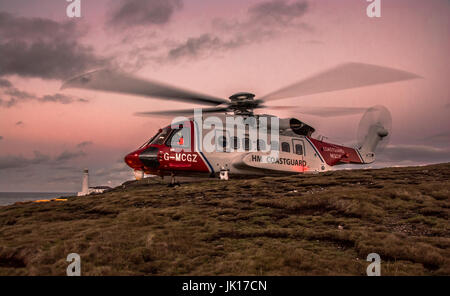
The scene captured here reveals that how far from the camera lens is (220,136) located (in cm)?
2042

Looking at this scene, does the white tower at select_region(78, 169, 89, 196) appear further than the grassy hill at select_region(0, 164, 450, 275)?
Yes

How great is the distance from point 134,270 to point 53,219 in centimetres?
738

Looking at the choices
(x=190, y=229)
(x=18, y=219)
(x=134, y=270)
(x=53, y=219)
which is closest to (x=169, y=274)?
(x=134, y=270)

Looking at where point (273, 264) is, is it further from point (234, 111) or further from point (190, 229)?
point (234, 111)

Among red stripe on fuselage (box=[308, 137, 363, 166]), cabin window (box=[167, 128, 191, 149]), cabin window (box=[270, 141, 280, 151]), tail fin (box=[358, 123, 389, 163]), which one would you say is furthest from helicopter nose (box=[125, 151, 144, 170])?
tail fin (box=[358, 123, 389, 163])

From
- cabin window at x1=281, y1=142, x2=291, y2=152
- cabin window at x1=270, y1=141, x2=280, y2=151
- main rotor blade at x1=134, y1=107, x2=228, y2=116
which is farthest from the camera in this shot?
cabin window at x1=281, y1=142, x2=291, y2=152

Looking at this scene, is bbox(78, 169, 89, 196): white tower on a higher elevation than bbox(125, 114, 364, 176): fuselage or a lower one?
lower

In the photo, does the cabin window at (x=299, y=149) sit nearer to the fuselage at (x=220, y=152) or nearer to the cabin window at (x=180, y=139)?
the fuselage at (x=220, y=152)

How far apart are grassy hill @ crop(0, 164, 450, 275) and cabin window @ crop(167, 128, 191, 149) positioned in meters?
6.61

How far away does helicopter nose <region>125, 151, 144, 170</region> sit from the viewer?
18375mm

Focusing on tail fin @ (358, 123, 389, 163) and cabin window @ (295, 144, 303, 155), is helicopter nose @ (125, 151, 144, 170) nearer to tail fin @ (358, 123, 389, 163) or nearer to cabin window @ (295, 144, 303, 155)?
cabin window @ (295, 144, 303, 155)

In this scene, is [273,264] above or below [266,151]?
below

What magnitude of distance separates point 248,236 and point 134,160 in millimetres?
12707

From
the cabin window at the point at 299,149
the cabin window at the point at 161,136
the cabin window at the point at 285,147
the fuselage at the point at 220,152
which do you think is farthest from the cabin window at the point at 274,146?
the cabin window at the point at 161,136
